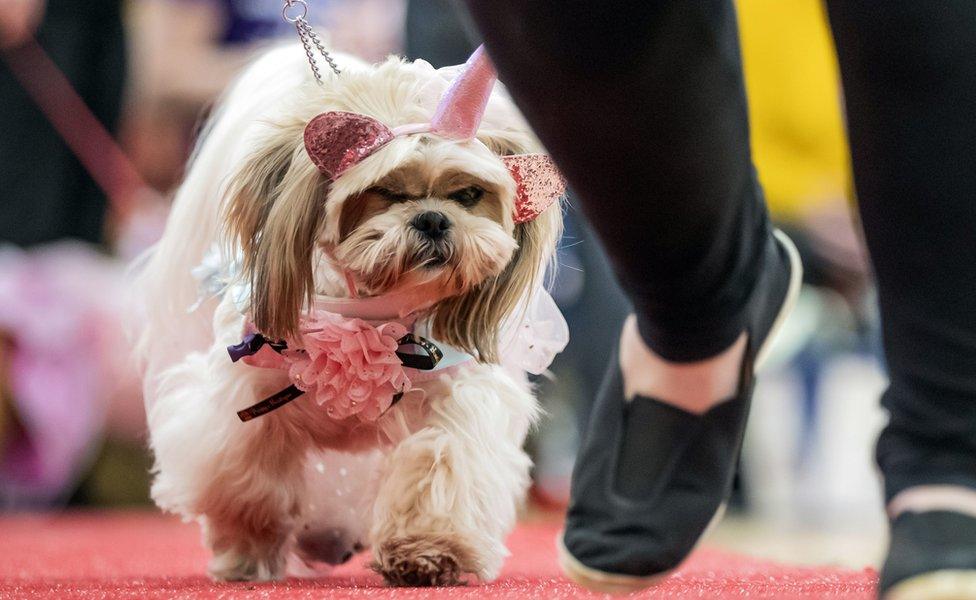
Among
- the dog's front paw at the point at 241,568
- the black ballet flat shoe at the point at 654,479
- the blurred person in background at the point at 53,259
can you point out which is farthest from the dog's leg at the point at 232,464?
the blurred person in background at the point at 53,259

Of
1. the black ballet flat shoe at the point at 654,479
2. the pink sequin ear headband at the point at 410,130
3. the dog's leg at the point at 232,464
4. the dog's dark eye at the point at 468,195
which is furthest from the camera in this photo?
the dog's leg at the point at 232,464

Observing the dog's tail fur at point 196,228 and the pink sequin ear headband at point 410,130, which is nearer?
the pink sequin ear headband at point 410,130

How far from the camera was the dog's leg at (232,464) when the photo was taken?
→ 7.91ft

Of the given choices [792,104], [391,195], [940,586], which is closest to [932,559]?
[940,586]

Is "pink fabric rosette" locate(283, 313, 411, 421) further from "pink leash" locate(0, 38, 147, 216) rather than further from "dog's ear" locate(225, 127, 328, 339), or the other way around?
"pink leash" locate(0, 38, 147, 216)

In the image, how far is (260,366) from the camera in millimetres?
2357

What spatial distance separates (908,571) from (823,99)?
3.93 meters

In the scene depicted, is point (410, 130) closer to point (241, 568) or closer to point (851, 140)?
point (241, 568)

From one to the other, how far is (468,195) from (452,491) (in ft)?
1.54

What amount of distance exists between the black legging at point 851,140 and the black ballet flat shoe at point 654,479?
0.24 metres

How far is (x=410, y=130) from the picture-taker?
224cm

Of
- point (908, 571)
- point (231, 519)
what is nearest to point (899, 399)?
point (908, 571)

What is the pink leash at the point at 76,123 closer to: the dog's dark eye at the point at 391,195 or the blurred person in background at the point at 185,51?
the blurred person in background at the point at 185,51

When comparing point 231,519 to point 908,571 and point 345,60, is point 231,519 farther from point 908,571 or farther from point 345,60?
point 908,571
